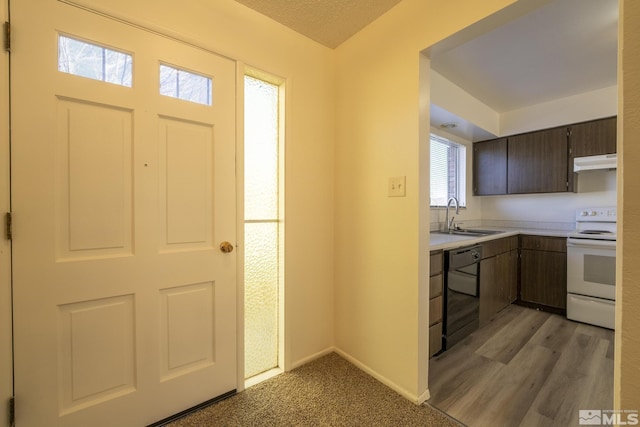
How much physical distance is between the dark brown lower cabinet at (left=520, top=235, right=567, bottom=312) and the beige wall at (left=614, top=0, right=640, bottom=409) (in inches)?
126

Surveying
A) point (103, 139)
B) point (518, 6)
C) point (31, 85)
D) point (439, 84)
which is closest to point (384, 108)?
point (518, 6)

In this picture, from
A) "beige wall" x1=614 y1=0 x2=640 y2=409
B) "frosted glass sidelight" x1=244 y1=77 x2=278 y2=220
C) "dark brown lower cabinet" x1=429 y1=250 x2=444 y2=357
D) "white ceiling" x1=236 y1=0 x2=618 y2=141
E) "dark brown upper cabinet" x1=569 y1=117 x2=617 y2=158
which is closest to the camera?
"beige wall" x1=614 y1=0 x2=640 y2=409

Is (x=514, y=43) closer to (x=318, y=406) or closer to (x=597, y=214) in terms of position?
(x=597, y=214)

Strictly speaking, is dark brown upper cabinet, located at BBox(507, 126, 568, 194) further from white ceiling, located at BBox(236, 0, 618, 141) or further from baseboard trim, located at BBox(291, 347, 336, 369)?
baseboard trim, located at BBox(291, 347, 336, 369)

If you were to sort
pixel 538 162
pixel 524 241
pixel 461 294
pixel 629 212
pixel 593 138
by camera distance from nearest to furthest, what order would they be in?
pixel 629 212 < pixel 461 294 < pixel 593 138 < pixel 524 241 < pixel 538 162

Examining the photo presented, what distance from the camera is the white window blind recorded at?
Answer: 3.37 meters

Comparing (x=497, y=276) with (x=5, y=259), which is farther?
(x=497, y=276)

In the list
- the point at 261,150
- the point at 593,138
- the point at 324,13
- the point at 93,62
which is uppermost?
the point at 324,13

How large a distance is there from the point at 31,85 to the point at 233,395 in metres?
1.88

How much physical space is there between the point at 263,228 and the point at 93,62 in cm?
122

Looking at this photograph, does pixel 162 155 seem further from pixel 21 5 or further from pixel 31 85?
pixel 21 5

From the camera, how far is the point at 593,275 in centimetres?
264

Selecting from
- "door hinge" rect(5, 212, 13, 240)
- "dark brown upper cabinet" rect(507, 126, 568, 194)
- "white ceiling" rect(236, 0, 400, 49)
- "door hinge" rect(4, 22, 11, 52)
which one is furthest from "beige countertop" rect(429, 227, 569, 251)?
"door hinge" rect(4, 22, 11, 52)

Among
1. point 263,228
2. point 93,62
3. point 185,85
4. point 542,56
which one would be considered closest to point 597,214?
point 542,56
